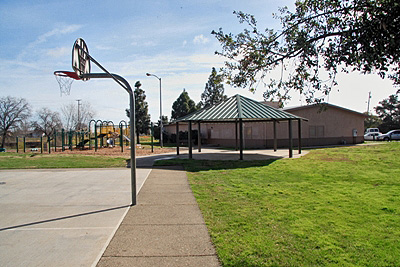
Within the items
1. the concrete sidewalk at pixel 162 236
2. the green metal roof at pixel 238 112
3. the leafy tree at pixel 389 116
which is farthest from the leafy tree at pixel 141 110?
the leafy tree at pixel 389 116

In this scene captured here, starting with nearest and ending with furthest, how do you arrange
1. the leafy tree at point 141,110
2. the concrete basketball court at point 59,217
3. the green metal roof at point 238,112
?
the concrete basketball court at point 59,217
the green metal roof at point 238,112
the leafy tree at point 141,110

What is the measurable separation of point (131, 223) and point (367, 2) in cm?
575

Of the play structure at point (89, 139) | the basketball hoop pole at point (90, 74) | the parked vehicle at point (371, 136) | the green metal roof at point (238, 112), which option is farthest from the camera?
the parked vehicle at point (371, 136)

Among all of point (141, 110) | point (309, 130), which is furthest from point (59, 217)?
point (141, 110)

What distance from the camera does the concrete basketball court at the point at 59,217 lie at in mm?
4625

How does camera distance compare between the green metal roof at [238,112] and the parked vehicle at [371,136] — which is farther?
the parked vehicle at [371,136]

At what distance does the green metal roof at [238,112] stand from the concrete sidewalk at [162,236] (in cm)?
970

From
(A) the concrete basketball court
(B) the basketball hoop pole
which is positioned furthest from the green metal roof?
(B) the basketball hoop pole

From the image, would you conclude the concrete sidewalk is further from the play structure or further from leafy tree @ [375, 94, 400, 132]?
leafy tree @ [375, 94, 400, 132]

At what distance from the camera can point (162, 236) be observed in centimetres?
530

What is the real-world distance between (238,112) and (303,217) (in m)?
12.0

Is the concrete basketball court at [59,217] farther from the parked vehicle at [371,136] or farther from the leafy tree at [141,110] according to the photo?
the parked vehicle at [371,136]

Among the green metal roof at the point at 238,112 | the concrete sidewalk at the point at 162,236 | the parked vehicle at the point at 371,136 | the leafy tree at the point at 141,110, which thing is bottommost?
the concrete sidewalk at the point at 162,236

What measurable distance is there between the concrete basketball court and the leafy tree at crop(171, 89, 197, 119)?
5181 cm
